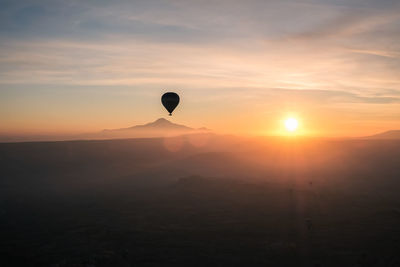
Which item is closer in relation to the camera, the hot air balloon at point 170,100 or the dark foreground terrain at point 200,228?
the dark foreground terrain at point 200,228

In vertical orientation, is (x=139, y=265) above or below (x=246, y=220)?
below

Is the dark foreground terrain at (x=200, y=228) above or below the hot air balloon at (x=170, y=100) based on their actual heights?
below

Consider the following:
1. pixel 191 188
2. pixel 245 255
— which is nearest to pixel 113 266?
pixel 245 255

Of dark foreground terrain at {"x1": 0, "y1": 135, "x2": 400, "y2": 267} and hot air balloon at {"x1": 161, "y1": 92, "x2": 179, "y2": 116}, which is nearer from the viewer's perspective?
dark foreground terrain at {"x1": 0, "y1": 135, "x2": 400, "y2": 267}

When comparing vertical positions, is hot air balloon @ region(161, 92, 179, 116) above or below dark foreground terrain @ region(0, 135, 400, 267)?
above

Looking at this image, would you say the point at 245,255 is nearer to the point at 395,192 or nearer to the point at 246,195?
the point at 246,195

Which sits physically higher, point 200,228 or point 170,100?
point 170,100

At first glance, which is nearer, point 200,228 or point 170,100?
point 200,228

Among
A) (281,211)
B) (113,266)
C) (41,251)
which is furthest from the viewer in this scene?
(281,211)
